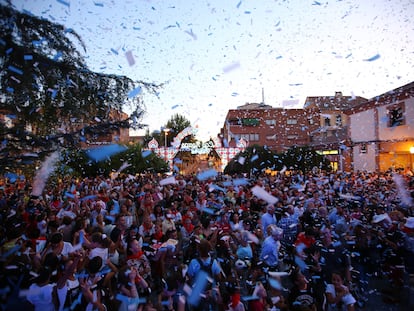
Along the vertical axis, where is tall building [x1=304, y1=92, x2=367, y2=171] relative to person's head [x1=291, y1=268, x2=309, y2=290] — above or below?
above

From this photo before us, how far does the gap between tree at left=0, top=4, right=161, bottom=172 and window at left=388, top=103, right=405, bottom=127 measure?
20.9m

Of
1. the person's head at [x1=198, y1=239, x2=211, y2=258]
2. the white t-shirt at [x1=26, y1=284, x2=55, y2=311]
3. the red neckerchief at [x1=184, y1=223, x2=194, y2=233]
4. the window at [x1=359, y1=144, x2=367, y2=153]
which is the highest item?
the window at [x1=359, y1=144, x2=367, y2=153]

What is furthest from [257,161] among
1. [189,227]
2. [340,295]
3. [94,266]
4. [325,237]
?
[94,266]

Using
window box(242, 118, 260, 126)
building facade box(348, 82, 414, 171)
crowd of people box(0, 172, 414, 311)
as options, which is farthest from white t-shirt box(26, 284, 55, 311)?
window box(242, 118, 260, 126)

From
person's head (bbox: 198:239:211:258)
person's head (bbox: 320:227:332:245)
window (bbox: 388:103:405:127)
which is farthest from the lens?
window (bbox: 388:103:405:127)

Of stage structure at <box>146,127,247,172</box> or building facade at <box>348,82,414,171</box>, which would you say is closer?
building facade at <box>348,82,414,171</box>

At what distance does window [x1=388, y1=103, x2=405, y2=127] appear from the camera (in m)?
20.9

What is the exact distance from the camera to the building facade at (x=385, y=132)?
2047cm

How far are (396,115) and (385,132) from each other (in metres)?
1.74

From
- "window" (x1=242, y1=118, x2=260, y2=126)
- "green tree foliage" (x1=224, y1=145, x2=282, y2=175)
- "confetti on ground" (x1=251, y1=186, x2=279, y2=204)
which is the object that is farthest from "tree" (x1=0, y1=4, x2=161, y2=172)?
"window" (x1=242, y1=118, x2=260, y2=126)

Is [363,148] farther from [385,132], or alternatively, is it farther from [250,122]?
[250,122]

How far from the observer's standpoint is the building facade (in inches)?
806

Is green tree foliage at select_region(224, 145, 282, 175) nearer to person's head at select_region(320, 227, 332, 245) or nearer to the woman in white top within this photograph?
person's head at select_region(320, 227, 332, 245)

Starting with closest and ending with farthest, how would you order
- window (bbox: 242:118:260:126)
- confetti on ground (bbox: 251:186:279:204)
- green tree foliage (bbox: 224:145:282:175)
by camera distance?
confetti on ground (bbox: 251:186:279:204) < green tree foliage (bbox: 224:145:282:175) < window (bbox: 242:118:260:126)
